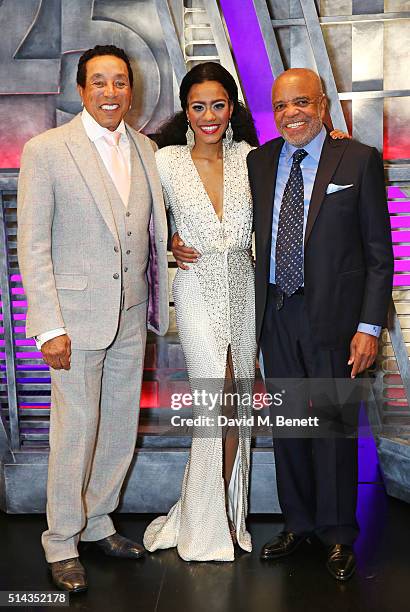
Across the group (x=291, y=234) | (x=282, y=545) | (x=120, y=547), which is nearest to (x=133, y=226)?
(x=291, y=234)

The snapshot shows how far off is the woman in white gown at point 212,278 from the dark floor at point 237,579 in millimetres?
140

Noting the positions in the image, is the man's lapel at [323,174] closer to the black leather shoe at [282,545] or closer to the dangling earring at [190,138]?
the dangling earring at [190,138]

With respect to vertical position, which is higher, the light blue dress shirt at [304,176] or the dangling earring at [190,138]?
the dangling earring at [190,138]

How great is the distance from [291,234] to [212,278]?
36cm

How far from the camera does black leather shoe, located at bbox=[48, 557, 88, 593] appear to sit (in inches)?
115

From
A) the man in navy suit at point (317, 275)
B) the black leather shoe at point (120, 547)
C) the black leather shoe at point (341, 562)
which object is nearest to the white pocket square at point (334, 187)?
the man in navy suit at point (317, 275)

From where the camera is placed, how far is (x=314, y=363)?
119 inches

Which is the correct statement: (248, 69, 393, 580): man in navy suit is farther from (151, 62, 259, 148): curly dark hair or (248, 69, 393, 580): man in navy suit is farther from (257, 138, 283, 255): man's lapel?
(151, 62, 259, 148): curly dark hair

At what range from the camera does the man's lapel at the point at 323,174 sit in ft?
9.50

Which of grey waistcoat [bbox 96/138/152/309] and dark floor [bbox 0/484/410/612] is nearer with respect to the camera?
dark floor [bbox 0/484/410/612]

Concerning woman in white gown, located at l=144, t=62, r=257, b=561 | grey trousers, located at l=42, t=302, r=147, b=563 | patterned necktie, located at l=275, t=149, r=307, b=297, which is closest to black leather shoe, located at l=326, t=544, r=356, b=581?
A: woman in white gown, located at l=144, t=62, r=257, b=561

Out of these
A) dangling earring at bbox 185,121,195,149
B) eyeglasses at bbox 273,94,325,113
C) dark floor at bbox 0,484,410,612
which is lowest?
dark floor at bbox 0,484,410,612

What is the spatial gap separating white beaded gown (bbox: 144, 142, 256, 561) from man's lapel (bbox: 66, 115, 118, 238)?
326 millimetres

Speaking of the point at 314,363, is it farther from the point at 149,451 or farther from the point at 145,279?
the point at 149,451
